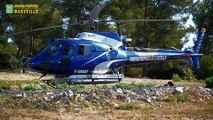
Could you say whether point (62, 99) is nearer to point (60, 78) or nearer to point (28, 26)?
point (60, 78)


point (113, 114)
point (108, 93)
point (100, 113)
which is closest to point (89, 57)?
point (108, 93)

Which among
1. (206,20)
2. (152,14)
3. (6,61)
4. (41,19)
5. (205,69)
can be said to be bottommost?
(205,69)

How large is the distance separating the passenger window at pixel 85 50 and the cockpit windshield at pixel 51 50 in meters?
0.94

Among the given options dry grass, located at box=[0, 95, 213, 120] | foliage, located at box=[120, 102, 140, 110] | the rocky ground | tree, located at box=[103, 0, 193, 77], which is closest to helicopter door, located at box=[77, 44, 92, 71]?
the rocky ground

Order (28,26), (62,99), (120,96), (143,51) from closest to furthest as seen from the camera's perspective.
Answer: (62,99) → (120,96) → (143,51) → (28,26)

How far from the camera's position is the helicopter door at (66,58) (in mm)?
15422

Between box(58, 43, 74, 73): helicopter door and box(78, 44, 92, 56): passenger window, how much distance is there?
1.34ft

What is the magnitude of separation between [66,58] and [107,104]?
4542mm

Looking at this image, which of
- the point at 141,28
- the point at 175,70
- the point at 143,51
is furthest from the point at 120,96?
the point at 141,28

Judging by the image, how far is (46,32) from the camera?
124ft

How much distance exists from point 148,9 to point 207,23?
10367 mm

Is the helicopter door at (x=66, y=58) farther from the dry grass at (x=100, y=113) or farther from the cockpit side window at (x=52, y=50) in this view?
the dry grass at (x=100, y=113)

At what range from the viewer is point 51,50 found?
15.4 m

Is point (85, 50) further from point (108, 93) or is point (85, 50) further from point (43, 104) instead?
point (43, 104)
